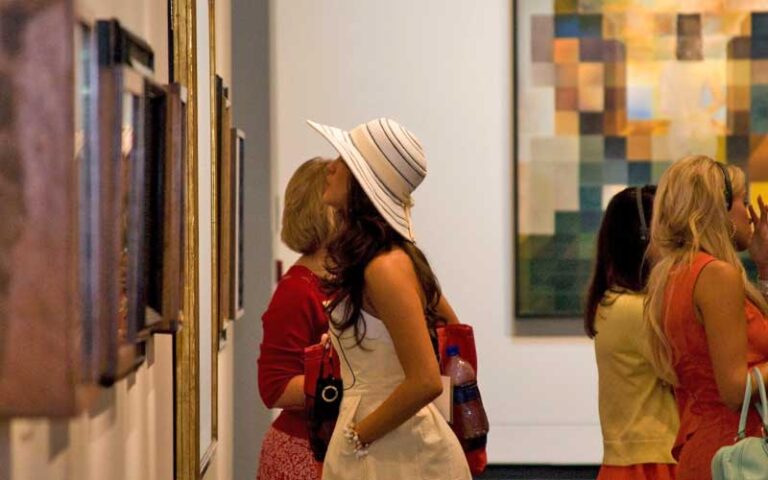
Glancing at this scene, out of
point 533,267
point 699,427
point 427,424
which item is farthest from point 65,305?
point 533,267

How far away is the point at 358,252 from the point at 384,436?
461 millimetres

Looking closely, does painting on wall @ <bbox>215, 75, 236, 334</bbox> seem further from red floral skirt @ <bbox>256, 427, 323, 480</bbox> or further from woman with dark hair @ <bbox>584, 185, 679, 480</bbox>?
woman with dark hair @ <bbox>584, 185, 679, 480</bbox>

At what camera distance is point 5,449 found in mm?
1854

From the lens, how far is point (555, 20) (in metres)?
7.88

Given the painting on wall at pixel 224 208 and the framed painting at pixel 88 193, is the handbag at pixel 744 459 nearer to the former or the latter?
A: the framed painting at pixel 88 193

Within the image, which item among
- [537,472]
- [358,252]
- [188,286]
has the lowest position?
[537,472]

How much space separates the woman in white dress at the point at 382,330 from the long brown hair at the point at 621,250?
0.87 m

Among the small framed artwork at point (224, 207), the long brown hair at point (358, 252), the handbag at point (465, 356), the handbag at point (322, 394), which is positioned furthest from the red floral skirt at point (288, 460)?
the small framed artwork at point (224, 207)

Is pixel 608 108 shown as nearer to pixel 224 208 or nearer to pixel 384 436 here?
pixel 224 208

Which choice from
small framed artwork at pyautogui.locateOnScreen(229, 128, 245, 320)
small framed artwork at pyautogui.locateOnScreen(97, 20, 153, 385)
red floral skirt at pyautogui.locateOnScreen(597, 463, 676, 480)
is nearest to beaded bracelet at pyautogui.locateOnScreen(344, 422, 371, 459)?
small framed artwork at pyautogui.locateOnScreen(97, 20, 153, 385)

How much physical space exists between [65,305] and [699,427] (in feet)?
7.31

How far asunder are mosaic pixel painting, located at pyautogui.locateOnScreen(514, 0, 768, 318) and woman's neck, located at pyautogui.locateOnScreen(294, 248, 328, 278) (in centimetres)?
383

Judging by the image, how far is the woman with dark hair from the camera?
158 inches

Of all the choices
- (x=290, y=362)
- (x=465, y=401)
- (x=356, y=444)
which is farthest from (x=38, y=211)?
(x=290, y=362)
